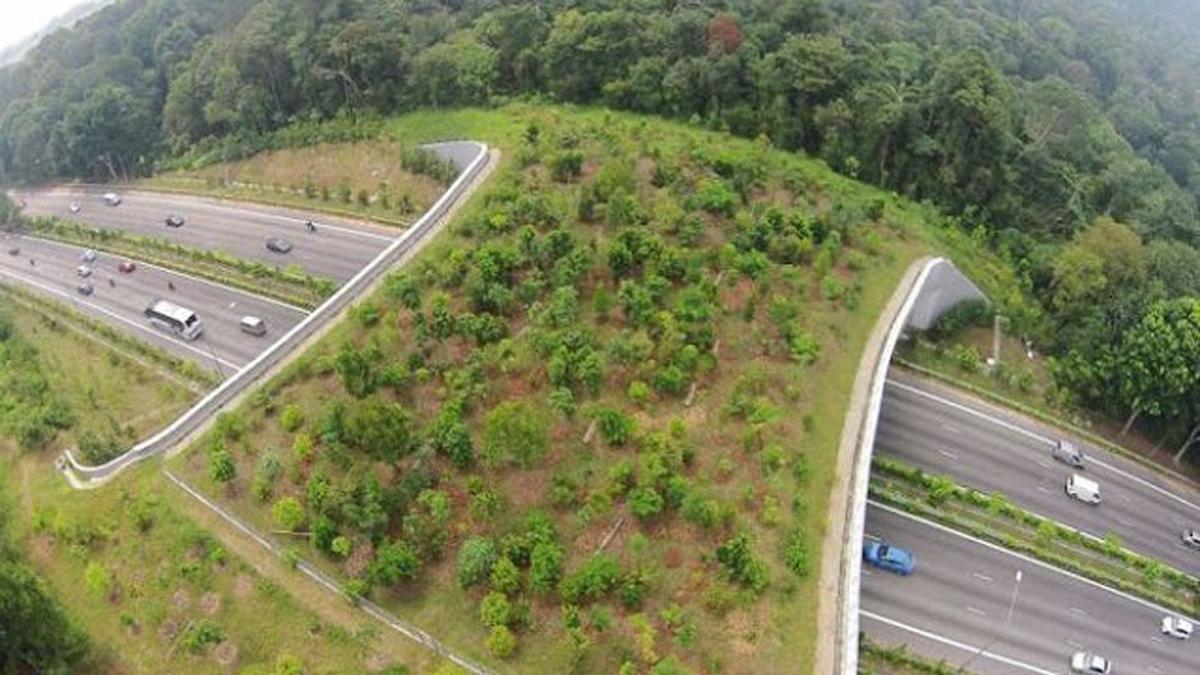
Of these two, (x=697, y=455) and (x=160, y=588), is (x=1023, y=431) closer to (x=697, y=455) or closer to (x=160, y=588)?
(x=697, y=455)

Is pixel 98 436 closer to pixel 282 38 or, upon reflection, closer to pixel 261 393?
pixel 261 393

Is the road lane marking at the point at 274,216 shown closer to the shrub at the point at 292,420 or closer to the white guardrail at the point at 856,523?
the shrub at the point at 292,420

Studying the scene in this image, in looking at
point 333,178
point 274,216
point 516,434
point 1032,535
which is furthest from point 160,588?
point 1032,535

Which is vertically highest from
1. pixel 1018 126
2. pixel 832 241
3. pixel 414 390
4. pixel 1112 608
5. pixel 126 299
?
pixel 1018 126

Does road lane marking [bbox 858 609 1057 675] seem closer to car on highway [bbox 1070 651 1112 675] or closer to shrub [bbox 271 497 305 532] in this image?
car on highway [bbox 1070 651 1112 675]

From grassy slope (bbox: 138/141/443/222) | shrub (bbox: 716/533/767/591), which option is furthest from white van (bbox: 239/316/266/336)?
shrub (bbox: 716/533/767/591)

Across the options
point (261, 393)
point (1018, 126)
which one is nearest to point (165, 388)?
point (261, 393)

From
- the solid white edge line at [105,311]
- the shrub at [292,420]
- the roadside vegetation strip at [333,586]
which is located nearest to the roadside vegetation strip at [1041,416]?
the roadside vegetation strip at [333,586]
